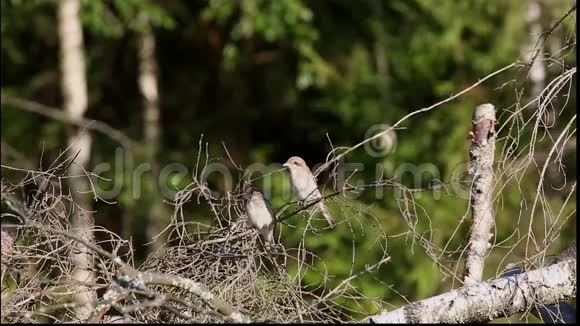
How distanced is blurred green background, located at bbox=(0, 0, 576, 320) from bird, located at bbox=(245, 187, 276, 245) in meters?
4.10

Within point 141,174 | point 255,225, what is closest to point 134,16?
point 141,174

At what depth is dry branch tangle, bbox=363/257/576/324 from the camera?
479cm

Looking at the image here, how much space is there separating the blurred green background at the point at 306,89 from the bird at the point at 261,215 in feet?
13.4

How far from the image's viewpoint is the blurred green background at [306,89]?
1190cm

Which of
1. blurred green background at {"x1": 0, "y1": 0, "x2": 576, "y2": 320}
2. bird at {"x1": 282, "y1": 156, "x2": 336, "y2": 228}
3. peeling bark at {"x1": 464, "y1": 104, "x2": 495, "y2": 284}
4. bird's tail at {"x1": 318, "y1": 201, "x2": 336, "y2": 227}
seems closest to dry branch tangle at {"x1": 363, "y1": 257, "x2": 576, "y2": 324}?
peeling bark at {"x1": 464, "y1": 104, "x2": 495, "y2": 284}

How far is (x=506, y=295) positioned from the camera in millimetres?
4902

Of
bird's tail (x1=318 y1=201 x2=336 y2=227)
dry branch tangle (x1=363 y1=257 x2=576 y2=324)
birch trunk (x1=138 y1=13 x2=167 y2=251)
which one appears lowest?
birch trunk (x1=138 y1=13 x2=167 y2=251)

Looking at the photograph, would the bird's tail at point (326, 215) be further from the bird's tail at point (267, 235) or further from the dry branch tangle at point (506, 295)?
the dry branch tangle at point (506, 295)

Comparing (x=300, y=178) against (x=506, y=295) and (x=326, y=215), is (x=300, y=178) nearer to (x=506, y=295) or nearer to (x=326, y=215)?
(x=326, y=215)

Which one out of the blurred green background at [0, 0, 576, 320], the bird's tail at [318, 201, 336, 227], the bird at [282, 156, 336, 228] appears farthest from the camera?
the blurred green background at [0, 0, 576, 320]

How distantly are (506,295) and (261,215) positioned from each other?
57.6 inches

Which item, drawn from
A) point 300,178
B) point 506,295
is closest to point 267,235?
point 506,295

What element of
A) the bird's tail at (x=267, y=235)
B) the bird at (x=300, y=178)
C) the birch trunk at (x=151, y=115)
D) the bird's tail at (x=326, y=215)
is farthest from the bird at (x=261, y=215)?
the birch trunk at (x=151, y=115)

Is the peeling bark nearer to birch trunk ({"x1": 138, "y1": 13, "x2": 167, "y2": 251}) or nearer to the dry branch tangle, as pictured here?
the dry branch tangle
